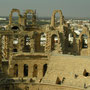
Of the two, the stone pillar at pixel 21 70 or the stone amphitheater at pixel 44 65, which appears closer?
the stone amphitheater at pixel 44 65

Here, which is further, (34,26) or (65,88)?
(34,26)

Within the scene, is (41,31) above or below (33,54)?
above

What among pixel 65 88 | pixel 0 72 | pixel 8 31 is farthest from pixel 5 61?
pixel 65 88

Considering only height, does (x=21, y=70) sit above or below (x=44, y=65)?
below

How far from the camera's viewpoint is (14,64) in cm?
3684

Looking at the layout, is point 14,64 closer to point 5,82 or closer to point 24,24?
point 5,82

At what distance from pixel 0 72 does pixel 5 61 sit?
9.35 feet

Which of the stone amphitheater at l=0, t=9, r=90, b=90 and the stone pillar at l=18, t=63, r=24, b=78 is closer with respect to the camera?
the stone amphitheater at l=0, t=9, r=90, b=90

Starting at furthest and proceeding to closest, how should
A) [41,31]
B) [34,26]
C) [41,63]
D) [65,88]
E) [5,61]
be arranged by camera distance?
[34,26] < [41,31] < [5,61] < [41,63] < [65,88]

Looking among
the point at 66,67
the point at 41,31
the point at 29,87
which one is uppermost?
the point at 41,31

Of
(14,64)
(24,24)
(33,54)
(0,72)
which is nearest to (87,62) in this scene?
(33,54)

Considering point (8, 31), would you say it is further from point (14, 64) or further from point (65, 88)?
point (65, 88)

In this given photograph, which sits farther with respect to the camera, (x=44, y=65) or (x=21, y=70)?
(x=44, y=65)

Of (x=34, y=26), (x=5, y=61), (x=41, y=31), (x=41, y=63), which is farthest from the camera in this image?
(x=34, y=26)
